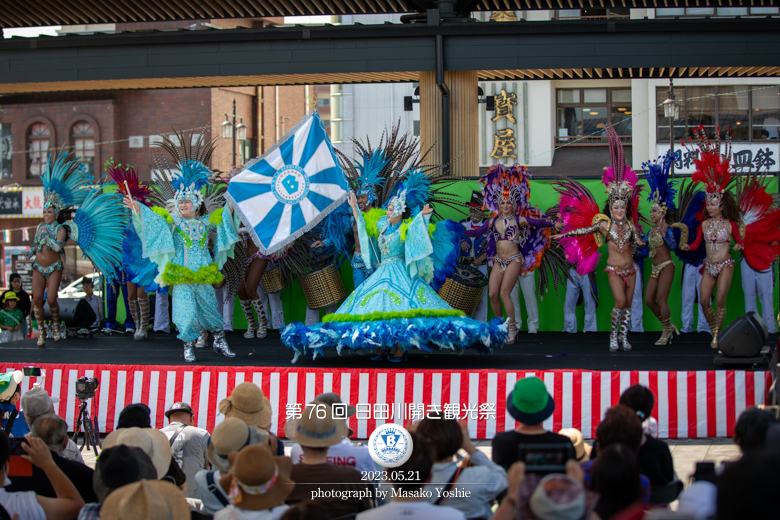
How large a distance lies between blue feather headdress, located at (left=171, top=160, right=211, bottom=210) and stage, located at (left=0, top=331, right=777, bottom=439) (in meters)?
1.52

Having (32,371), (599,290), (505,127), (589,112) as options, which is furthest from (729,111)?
(32,371)

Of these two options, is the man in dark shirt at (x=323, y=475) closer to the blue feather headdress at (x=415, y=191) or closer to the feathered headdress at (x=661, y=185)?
the blue feather headdress at (x=415, y=191)

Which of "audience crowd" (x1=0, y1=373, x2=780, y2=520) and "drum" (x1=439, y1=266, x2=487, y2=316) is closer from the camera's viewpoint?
"audience crowd" (x1=0, y1=373, x2=780, y2=520)

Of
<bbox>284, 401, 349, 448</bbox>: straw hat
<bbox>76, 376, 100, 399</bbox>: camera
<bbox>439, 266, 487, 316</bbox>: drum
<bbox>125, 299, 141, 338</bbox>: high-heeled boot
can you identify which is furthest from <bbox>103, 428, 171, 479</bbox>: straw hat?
<bbox>125, 299, 141, 338</bbox>: high-heeled boot

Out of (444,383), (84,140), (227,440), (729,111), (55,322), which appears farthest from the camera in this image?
(84,140)

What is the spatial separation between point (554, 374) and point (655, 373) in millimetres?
767

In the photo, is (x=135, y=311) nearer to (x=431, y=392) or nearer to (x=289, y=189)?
(x=289, y=189)

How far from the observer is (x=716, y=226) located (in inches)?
290

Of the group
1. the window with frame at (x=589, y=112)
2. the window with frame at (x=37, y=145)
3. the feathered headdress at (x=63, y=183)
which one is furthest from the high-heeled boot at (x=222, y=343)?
the window with frame at (x=37, y=145)

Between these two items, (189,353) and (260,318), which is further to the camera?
(260,318)

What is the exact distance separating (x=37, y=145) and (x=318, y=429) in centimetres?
2393

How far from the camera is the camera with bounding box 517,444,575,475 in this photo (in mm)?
2645

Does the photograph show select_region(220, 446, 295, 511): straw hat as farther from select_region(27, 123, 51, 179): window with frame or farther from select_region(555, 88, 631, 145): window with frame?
select_region(27, 123, 51, 179): window with frame

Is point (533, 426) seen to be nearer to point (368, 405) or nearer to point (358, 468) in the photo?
point (358, 468)
